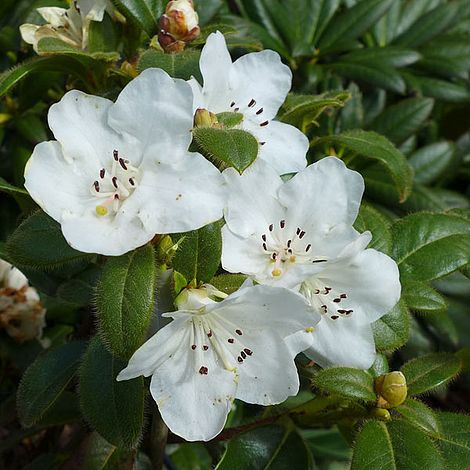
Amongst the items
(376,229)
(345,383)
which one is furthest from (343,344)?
(376,229)

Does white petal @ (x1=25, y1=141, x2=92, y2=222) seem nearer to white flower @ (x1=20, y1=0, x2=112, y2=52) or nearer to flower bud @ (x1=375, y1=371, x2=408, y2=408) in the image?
white flower @ (x1=20, y1=0, x2=112, y2=52)

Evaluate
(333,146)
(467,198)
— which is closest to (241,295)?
(333,146)

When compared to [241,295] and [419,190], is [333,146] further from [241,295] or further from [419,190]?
[241,295]

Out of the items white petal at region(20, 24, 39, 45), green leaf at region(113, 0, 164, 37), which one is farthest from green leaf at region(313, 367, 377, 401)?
white petal at region(20, 24, 39, 45)

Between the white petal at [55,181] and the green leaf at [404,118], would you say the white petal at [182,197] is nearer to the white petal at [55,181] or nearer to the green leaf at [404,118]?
the white petal at [55,181]

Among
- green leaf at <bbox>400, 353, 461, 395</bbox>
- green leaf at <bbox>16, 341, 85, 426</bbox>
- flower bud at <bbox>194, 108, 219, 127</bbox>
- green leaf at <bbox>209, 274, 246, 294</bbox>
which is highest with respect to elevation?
flower bud at <bbox>194, 108, 219, 127</bbox>

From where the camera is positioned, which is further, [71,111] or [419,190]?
[419,190]

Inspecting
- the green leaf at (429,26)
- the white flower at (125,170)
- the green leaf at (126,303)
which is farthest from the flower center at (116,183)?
the green leaf at (429,26)
